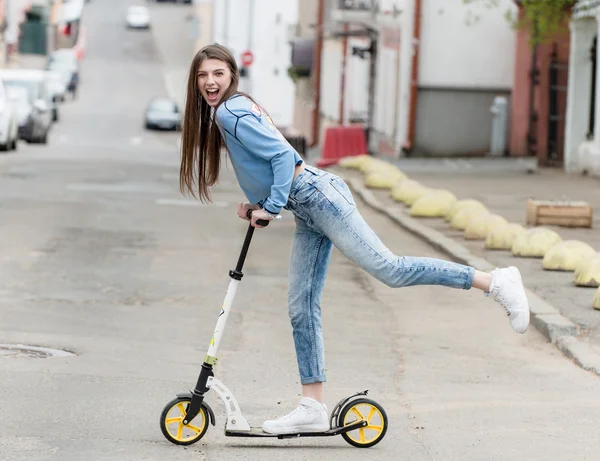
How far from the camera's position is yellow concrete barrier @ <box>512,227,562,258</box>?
46.1 feet

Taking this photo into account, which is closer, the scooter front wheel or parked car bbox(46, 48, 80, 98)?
the scooter front wheel

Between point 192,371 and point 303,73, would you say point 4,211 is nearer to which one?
point 192,371

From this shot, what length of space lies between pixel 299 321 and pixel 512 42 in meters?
31.2

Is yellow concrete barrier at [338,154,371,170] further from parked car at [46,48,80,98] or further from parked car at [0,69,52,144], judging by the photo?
parked car at [46,48,80,98]

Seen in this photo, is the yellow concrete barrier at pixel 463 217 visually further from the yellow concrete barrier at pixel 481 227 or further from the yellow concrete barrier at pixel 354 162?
the yellow concrete barrier at pixel 354 162

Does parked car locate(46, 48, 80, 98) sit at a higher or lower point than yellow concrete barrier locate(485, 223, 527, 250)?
higher

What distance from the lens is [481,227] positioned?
1594cm

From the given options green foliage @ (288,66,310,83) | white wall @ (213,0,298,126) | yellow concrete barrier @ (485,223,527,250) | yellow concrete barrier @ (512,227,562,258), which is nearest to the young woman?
yellow concrete barrier @ (512,227,562,258)

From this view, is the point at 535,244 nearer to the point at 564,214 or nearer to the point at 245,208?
the point at 564,214

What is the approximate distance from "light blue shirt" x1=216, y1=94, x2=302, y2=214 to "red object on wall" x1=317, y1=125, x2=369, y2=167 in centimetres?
2722

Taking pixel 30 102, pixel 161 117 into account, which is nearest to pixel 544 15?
pixel 30 102

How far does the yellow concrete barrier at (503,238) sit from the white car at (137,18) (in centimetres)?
9042

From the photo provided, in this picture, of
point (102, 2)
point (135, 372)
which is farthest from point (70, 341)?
point (102, 2)

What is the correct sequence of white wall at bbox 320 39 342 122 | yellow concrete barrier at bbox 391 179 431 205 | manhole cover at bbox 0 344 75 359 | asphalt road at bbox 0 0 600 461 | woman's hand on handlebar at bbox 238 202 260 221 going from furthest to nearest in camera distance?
white wall at bbox 320 39 342 122 < yellow concrete barrier at bbox 391 179 431 205 < manhole cover at bbox 0 344 75 359 < asphalt road at bbox 0 0 600 461 < woman's hand on handlebar at bbox 238 202 260 221
